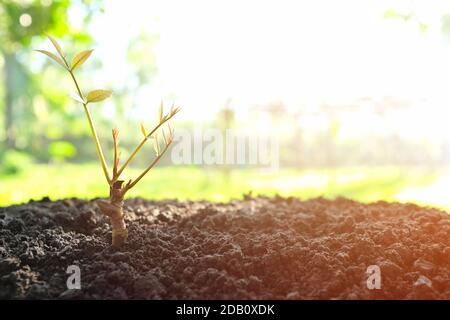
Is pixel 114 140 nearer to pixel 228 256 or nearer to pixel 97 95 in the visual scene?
pixel 97 95

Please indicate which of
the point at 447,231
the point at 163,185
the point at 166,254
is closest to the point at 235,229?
the point at 166,254

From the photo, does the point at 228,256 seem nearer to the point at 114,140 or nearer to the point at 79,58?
the point at 114,140

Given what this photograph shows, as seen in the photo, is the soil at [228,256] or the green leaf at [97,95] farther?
the green leaf at [97,95]

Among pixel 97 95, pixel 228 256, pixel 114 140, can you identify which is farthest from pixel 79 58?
pixel 228 256

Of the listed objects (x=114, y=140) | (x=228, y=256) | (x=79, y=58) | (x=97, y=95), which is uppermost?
(x=79, y=58)

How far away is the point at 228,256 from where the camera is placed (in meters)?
2.33

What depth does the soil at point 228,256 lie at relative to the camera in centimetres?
205

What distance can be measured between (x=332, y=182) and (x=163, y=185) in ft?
12.3

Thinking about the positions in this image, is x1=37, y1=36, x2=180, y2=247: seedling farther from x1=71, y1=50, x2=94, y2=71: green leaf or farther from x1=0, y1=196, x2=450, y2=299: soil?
x1=0, y1=196, x2=450, y2=299: soil

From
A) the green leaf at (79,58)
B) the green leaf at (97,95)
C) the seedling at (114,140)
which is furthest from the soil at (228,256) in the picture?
the green leaf at (79,58)

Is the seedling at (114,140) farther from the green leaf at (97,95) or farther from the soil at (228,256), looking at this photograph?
the soil at (228,256)

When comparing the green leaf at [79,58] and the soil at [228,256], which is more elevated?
the green leaf at [79,58]

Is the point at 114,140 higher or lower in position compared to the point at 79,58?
lower

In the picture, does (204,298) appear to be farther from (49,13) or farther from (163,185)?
(163,185)
